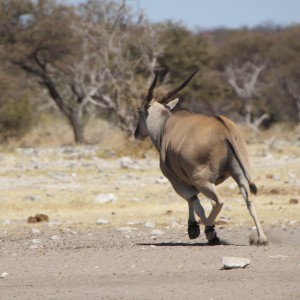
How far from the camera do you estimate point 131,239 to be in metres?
11.7

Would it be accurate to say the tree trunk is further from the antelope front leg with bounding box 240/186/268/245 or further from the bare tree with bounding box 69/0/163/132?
the antelope front leg with bounding box 240/186/268/245

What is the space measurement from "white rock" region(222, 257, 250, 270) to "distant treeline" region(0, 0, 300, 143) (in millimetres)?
16834

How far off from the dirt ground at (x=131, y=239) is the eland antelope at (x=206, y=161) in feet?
1.40

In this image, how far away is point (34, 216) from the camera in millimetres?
14180

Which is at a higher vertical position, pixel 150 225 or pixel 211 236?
pixel 211 236

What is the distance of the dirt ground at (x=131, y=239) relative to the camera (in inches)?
325

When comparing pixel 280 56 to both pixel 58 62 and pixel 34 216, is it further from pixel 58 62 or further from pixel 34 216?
A: pixel 34 216

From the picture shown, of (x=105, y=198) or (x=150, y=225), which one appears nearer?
(x=150, y=225)

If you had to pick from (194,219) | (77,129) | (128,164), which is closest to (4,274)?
(194,219)

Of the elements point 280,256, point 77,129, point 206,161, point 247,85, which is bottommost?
point 247,85

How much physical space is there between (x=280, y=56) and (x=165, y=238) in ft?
129

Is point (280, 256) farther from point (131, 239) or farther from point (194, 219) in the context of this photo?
point (131, 239)

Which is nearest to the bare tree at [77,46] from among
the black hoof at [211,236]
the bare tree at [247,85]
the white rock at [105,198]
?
the bare tree at [247,85]

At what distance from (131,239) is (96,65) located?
25.3 metres
